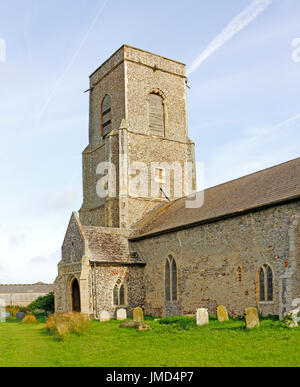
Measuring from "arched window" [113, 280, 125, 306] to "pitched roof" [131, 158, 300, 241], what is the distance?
3046 millimetres

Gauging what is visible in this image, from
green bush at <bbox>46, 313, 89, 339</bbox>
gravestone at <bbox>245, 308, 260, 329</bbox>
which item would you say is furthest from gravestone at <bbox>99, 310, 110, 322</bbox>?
gravestone at <bbox>245, 308, 260, 329</bbox>

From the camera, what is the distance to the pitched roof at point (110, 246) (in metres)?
23.8

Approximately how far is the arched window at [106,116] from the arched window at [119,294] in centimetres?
1299

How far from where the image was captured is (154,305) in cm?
2391

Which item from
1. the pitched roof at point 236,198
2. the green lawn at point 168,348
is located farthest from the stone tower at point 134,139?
the green lawn at point 168,348

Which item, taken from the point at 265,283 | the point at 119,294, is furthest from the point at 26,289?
the point at 265,283

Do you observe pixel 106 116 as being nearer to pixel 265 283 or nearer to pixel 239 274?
pixel 239 274

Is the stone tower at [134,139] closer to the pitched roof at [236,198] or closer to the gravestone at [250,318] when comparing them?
the pitched roof at [236,198]

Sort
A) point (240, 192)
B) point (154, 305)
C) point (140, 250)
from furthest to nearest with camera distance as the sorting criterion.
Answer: point (140, 250) → point (154, 305) → point (240, 192)

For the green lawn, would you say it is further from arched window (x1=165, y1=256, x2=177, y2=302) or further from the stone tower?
the stone tower

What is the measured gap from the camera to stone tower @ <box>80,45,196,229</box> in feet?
97.7
